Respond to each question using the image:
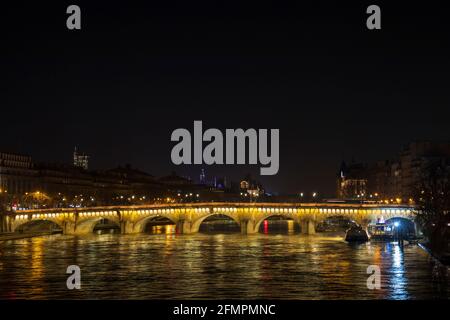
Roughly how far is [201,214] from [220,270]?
64276 mm

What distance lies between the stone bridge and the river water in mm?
23160

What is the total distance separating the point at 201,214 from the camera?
430 ft

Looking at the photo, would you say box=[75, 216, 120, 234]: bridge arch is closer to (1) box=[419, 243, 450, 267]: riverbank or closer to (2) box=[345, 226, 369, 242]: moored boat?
(2) box=[345, 226, 369, 242]: moored boat

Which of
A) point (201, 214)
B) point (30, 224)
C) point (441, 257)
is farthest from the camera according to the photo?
point (30, 224)

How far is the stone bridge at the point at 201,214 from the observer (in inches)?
4788

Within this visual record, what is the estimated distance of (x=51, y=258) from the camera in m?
78.7

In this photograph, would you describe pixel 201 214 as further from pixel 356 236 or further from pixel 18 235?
pixel 356 236

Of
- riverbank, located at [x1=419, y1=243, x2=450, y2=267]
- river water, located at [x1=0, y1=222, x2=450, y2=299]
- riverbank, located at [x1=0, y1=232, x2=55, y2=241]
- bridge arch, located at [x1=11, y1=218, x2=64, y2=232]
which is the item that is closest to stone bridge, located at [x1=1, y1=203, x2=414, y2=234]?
bridge arch, located at [x1=11, y1=218, x2=64, y2=232]

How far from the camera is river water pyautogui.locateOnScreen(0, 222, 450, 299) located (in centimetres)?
5356

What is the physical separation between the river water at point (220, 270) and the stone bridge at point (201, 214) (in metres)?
23.2

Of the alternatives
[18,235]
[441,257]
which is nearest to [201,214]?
[18,235]

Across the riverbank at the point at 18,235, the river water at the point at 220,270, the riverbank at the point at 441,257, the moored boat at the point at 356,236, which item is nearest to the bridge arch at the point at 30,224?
the riverbank at the point at 18,235

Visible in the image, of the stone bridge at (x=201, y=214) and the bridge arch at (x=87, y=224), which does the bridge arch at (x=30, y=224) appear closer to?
the stone bridge at (x=201, y=214)
